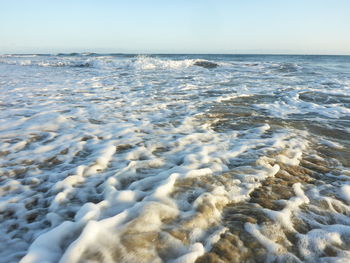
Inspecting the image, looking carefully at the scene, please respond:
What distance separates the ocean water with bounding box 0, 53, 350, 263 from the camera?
72.3 inches

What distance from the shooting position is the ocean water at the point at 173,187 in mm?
1837

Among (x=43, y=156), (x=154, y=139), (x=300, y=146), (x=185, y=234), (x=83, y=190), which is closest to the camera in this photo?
(x=185, y=234)

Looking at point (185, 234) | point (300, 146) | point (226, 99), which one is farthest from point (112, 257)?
point (226, 99)

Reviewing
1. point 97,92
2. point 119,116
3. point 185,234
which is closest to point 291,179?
point 185,234

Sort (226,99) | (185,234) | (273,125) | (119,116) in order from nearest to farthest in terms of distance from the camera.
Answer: (185,234), (273,125), (119,116), (226,99)

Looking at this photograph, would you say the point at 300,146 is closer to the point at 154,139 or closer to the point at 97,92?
the point at 154,139

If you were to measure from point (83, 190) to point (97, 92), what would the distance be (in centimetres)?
572

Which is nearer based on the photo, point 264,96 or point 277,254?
point 277,254

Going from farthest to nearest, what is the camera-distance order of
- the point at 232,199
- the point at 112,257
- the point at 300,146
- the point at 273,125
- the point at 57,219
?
the point at 273,125 < the point at 300,146 < the point at 232,199 < the point at 57,219 < the point at 112,257

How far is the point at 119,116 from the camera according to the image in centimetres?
519

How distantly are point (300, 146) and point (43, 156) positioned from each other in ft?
10.4

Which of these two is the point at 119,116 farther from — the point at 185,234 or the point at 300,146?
the point at 185,234

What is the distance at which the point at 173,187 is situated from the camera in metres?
2.58

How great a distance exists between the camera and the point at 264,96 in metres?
7.52
